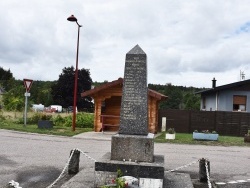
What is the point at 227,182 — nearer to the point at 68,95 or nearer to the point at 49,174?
the point at 49,174

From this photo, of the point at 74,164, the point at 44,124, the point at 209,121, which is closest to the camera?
the point at 74,164

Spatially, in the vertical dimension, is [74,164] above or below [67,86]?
below

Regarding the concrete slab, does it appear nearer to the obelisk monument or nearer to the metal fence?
the obelisk monument

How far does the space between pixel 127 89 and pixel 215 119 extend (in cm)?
1934

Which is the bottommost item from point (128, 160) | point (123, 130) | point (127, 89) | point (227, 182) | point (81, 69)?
point (227, 182)

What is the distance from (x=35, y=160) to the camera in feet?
35.0

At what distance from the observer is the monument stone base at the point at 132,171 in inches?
264

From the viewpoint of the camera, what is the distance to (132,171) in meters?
6.78

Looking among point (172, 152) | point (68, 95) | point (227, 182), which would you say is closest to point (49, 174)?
point (227, 182)

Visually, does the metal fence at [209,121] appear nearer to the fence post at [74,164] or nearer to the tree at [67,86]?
the fence post at [74,164]

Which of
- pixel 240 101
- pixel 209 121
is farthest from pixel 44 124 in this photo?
pixel 240 101

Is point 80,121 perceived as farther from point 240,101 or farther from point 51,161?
point 51,161

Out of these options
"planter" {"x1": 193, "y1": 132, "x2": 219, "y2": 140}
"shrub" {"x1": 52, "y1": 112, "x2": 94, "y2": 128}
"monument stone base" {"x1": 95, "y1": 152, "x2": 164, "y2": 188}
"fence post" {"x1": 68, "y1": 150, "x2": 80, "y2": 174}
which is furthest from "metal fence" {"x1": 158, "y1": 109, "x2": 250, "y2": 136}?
"monument stone base" {"x1": 95, "y1": 152, "x2": 164, "y2": 188}

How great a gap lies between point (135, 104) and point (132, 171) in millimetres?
1380
